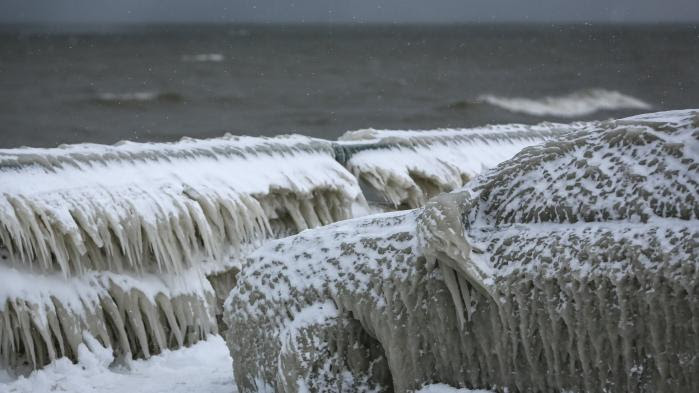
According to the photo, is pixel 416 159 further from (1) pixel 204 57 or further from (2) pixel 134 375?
(1) pixel 204 57

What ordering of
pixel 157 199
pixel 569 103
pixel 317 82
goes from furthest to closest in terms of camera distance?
pixel 317 82, pixel 569 103, pixel 157 199

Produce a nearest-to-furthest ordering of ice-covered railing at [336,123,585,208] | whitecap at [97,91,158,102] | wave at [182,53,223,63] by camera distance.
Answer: ice-covered railing at [336,123,585,208]
whitecap at [97,91,158,102]
wave at [182,53,223,63]

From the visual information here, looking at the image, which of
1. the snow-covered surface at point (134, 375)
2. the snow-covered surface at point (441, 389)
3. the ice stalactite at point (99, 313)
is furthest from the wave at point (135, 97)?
the snow-covered surface at point (441, 389)

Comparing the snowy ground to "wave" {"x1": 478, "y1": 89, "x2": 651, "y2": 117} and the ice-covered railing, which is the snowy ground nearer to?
the ice-covered railing

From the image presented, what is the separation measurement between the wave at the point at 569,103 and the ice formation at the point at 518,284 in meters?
28.1

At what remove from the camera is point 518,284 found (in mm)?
3654

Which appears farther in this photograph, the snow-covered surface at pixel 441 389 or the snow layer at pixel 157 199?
the snow layer at pixel 157 199

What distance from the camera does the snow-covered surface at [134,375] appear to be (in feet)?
17.1

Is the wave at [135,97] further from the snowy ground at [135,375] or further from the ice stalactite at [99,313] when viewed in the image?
the snowy ground at [135,375]

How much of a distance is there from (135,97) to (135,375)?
3024 centimetres

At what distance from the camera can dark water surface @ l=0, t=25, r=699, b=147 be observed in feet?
94.8

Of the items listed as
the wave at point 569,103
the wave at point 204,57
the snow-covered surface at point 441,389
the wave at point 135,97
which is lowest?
the snow-covered surface at point 441,389

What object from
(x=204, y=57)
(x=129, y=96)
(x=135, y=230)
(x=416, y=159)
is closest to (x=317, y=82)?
(x=129, y=96)

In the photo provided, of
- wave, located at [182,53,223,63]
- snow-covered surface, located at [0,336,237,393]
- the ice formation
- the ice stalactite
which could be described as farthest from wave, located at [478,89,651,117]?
the ice formation
